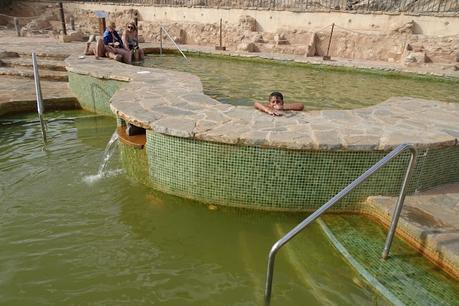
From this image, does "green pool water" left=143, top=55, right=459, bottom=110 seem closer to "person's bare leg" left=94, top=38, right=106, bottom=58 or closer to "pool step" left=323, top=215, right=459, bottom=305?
"person's bare leg" left=94, top=38, right=106, bottom=58

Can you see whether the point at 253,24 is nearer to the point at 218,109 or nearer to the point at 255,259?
the point at 218,109

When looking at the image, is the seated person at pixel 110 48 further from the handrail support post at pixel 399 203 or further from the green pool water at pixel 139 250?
the handrail support post at pixel 399 203

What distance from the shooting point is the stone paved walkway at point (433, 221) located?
10.3 ft

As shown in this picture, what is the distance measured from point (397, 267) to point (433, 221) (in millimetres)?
756

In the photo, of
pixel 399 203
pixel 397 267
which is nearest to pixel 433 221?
pixel 397 267

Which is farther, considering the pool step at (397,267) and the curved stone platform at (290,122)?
the curved stone platform at (290,122)

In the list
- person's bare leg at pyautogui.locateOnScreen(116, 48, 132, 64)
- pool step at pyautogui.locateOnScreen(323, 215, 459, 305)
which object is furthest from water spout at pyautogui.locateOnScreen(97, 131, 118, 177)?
person's bare leg at pyautogui.locateOnScreen(116, 48, 132, 64)

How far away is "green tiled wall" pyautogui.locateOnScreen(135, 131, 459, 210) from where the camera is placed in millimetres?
3834

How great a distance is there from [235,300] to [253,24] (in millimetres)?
16394

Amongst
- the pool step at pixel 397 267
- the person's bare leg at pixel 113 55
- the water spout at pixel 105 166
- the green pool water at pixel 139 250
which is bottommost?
the green pool water at pixel 139 250

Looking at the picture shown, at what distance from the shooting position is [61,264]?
10.5 feet

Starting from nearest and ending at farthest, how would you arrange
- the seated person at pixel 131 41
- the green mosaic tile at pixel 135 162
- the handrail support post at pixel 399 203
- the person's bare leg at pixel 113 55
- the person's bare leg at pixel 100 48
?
the handrail support post at pixel 399 203 < the green mosaic tile at pixel 135 162 < the person's bare leg at pixel 100 48 < the person's bare leg at pixel 113 55 < the seated person at pixel 131 41

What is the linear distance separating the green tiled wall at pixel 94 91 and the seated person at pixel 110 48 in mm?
1620

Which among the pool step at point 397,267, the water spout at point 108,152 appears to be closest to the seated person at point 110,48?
the water spout at point 108,152
